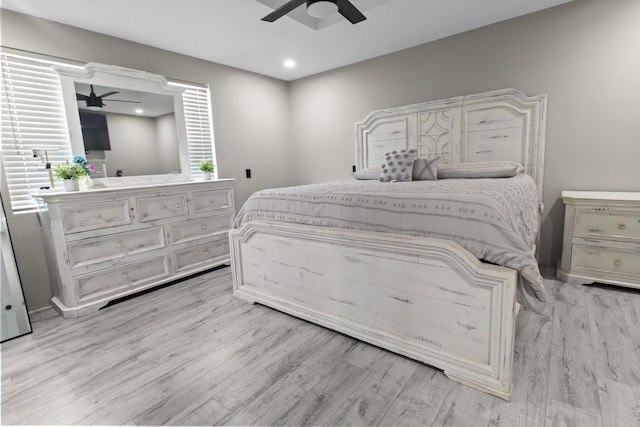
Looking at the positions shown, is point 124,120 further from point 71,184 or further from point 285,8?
point 285,8

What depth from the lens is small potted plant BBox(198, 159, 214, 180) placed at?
345 centimetres

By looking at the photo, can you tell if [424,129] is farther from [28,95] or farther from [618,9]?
[28,95]

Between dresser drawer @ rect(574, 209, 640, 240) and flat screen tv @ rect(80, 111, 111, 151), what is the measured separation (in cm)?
416

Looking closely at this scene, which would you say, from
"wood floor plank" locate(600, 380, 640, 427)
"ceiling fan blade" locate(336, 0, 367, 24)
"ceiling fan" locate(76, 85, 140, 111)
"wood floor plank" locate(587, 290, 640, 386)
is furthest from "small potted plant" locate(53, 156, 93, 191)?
"wood floor plank" locate(587, 290, 640, 386)

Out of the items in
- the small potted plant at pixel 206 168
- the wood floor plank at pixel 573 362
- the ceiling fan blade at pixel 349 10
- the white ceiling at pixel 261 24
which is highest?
the white ceiling at pixel 261 24

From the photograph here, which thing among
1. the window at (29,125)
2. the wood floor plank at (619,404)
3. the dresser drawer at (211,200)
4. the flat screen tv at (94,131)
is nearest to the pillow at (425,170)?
the wood floor plank at (619,404)

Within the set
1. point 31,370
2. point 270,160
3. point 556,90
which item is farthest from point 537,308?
point 270,160

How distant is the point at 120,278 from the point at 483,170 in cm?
334

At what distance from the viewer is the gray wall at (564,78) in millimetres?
2508

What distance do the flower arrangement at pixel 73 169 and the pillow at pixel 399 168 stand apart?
261 cm

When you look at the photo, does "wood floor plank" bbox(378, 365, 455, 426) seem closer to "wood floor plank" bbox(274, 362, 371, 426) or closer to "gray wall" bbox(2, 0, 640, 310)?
"wood floor plank" bbox(274, 362, 371, 426)

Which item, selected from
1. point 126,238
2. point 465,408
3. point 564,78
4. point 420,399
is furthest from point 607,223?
point 126,238

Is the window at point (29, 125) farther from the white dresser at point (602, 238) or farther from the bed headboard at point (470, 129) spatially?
the white dresser at point (602, 238)

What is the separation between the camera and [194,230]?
3.18 meters
